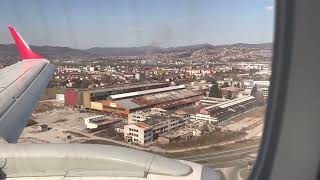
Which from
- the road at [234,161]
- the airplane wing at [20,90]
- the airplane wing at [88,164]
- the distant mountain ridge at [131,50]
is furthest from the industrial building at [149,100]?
the airplane wing at [88,164]

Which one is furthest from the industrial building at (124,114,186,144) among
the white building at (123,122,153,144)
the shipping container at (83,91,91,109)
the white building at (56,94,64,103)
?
the white building at (56,94,64,103)

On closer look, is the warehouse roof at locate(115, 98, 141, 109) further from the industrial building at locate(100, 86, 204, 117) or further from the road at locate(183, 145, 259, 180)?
the road at locate(183, 145, 259, 180)

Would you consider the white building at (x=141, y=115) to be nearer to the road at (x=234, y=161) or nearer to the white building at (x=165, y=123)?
the white building at (x=165, y=123)

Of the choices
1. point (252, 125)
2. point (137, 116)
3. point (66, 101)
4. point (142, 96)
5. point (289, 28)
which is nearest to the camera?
point (289, 28)

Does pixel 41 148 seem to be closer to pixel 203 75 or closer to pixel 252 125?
pixel 252 125

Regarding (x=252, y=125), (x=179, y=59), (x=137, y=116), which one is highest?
(x=179, y=59)

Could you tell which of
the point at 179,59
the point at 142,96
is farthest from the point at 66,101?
the point at 179,59
